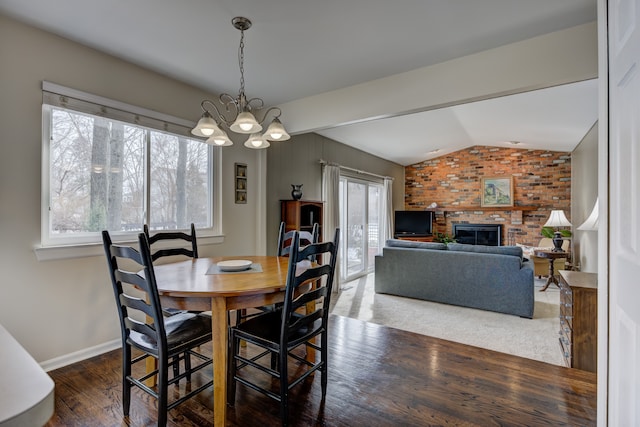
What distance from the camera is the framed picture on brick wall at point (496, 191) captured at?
292 inches

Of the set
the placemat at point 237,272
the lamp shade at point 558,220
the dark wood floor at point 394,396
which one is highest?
the lamp shade at point 558,220

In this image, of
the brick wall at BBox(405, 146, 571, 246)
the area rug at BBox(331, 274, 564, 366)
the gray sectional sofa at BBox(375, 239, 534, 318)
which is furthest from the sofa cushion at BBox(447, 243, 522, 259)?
the brick wall at BBox(405, 146, 571, 246)

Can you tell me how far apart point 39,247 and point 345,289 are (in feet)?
13.2

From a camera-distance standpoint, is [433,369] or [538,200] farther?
[538,200]

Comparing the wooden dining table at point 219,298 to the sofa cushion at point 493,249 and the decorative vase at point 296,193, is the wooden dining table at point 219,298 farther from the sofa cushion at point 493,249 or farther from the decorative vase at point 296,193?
the sofa cushion at point 493,249

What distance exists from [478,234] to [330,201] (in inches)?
171

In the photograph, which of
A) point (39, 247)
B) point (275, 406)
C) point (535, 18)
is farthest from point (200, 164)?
point (535, 18)

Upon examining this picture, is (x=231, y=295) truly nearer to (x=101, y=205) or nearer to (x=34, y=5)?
(x=101, y=205)

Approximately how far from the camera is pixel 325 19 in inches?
86.1

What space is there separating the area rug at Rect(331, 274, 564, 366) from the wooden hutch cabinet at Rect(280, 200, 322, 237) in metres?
1.18

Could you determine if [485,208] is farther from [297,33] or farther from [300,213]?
[297,33]

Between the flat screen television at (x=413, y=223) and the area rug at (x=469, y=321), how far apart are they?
3015mm

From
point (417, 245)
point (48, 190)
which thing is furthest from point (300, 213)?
point (48, 190)

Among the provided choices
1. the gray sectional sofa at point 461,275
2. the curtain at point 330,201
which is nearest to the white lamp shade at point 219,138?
the curtain at point 330,201
